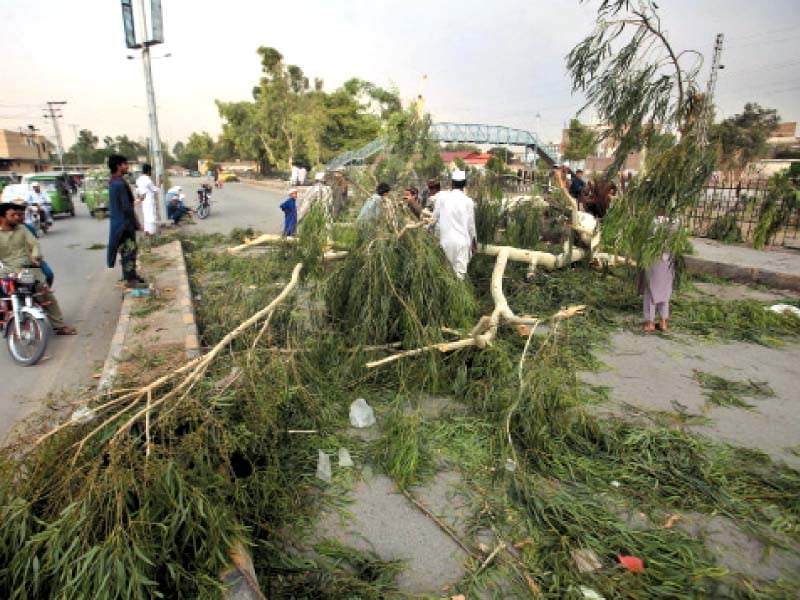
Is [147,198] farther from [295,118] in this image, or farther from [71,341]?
[295,118]

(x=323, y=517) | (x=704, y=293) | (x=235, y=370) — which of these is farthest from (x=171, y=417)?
(x=704, y=293)

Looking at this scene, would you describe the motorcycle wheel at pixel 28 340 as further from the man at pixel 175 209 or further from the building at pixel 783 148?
the building at pixel 783 148

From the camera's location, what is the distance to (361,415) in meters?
3.80

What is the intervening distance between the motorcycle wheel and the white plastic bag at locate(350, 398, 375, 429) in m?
3.83

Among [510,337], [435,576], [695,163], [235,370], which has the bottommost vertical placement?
[435,576]

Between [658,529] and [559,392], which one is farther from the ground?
[559,392]

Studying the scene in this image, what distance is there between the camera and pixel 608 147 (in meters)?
5.18

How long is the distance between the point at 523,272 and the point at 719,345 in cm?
304

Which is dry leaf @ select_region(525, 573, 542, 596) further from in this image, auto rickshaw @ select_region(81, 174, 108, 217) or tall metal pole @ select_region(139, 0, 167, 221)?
auto rickshaw @ select_region(81, 174, 108, 217)

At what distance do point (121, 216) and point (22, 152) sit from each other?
241 feet

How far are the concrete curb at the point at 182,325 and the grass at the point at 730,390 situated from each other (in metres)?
4.80

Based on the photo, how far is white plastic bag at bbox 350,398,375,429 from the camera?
12.4 feet

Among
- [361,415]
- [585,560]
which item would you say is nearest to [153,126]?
[361,415]

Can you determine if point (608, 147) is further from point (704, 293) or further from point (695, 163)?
point (704, 293)
